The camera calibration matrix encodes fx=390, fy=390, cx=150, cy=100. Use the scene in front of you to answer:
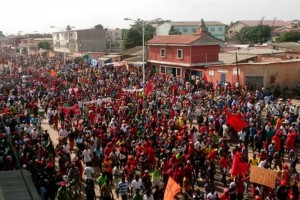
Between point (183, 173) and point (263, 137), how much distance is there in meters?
5.78

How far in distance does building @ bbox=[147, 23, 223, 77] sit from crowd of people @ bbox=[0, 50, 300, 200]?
41.3 feet

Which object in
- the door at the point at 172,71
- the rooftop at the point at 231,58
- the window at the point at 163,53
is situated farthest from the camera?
the window at the point at 163,53

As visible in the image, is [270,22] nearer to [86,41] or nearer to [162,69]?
[86,41]

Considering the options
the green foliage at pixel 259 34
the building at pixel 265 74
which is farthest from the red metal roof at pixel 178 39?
the green foliage at pixel 259 34

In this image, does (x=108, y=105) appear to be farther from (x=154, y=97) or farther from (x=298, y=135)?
(x=298, y=135)

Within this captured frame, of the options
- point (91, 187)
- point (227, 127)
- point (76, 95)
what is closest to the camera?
point (91, 187)

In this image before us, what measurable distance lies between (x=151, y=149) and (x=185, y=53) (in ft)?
86.3

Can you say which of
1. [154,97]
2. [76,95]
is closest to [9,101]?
[76,95]

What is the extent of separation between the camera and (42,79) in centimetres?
3928

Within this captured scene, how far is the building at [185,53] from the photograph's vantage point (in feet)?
128

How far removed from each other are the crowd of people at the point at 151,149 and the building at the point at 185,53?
41.3 ft

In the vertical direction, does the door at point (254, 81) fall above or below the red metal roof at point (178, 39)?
below

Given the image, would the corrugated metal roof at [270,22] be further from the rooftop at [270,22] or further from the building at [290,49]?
the building at [290,49]

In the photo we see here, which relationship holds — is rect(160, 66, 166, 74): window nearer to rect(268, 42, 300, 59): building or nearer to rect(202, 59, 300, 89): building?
rect(202, 59, 300, 89): building
